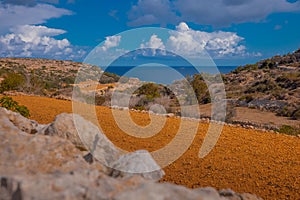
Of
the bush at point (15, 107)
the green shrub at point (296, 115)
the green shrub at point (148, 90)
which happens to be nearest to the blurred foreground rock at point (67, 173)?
the bush at point (15, 107)

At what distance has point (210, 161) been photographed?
8.30 m

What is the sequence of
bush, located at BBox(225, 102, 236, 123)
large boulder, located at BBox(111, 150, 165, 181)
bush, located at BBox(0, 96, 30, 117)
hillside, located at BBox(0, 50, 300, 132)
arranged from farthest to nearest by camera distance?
hillside, located at BBox(0, 50, 300, 132), bush, located at BBox(225, 102, 236, 123), bush, located at BBox(0, 96, 30, 117), large boulder, located at BBox(111, 150, 165, 181)

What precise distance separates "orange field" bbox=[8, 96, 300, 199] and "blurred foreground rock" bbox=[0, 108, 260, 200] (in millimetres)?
1788

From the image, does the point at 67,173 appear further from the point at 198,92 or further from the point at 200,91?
the point at 200,91

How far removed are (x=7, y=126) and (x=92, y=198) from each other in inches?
109

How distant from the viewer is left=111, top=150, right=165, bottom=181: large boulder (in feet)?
14.0

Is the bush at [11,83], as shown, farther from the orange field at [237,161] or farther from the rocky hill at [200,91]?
the orange field at [237,161]

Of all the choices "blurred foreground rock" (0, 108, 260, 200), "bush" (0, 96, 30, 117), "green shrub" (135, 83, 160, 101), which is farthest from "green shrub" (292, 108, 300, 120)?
"blurred foreground rock" (0, 108, 260, 200)

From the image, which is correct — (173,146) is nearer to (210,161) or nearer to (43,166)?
(210,161)

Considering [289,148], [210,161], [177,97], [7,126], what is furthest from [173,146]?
[177,97]

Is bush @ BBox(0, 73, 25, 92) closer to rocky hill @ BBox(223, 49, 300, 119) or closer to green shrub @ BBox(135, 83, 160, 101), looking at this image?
green shrub @ BBox(135, 83, 160, 101)

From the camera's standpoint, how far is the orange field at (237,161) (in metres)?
6.88

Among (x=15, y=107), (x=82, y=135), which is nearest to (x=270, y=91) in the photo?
(x=15, y=107)

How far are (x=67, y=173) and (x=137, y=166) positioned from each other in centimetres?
152
